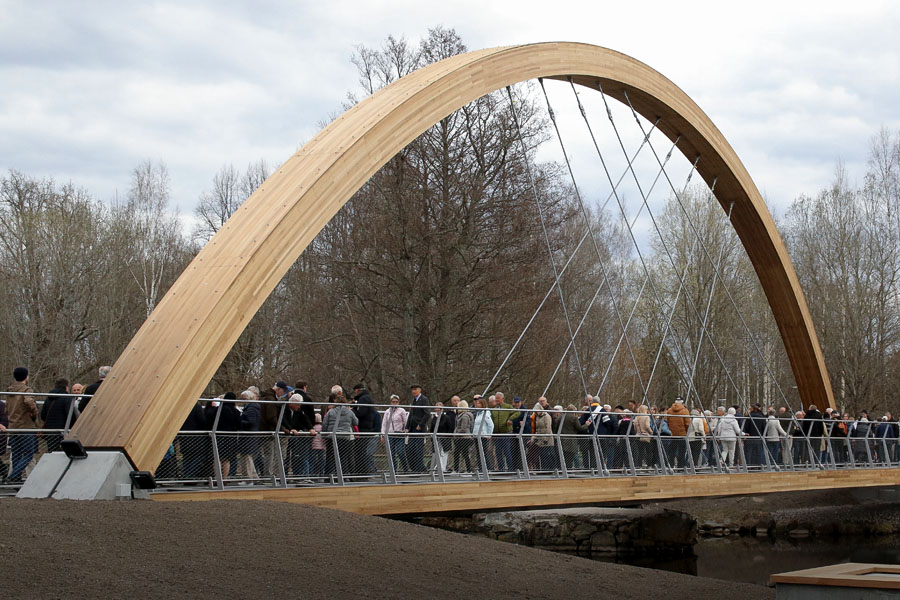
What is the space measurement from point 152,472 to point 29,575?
3.14 metres

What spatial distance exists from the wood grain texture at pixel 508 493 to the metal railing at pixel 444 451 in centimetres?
25

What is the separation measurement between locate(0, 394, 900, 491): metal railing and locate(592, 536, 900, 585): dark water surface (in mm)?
2107

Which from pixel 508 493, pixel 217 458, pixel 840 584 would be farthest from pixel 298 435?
pixel 840 584

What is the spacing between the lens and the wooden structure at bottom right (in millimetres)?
8370

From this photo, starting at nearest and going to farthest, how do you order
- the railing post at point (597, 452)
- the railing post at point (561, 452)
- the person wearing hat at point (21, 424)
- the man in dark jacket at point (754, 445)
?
the person wearing hat at point (21, 424), the railing post at point (561, 452), the railing post at point (597, 452), the man in dark jacket at point (754, 445)

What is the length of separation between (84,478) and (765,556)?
17571 millimetres

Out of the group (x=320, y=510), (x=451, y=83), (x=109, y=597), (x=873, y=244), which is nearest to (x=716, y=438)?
(x=451, y=83)

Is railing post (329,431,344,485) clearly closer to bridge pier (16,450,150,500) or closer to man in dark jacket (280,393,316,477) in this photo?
man in dark jacket (280,393,316,477)

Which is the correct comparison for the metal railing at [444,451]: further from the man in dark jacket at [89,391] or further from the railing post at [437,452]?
the man in dark jacket at [89,391]

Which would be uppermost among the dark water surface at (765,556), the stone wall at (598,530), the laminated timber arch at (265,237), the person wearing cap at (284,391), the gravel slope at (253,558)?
the laminated timber arch at (265,237)

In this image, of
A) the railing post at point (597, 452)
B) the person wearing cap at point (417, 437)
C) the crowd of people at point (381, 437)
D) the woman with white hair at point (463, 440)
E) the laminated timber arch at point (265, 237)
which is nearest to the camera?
the laminated timber arch at point (265, 237)

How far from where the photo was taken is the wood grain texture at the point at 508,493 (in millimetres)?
12031

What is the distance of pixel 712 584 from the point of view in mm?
13867

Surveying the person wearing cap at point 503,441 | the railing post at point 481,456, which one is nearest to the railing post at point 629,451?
the person wearing cap at point 503,441
